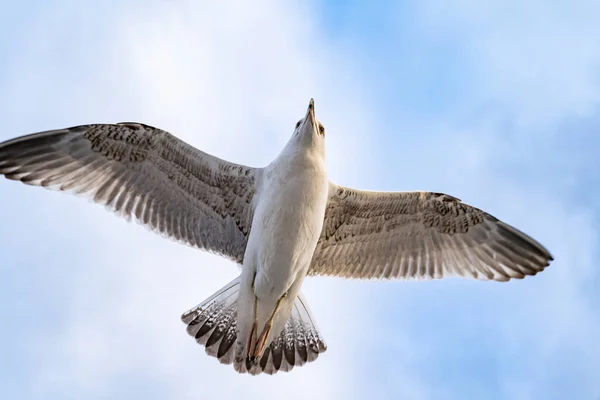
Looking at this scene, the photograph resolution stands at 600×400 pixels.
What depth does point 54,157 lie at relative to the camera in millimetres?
9750

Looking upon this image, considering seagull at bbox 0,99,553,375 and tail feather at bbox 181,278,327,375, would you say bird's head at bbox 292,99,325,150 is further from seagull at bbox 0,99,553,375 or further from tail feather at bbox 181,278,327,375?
tail feather at bbox 181,278,327,375

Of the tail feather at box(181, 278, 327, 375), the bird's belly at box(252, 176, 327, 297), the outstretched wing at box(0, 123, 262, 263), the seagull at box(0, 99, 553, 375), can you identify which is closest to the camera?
the bird's belly at box(252, 176, 327, 297)

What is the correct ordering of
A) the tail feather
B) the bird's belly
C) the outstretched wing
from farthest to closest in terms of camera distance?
1. the tail feather
2. the outstretched wing
3. the bird's belly

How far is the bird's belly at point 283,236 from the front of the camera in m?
9.18

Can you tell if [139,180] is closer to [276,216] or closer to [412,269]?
[276,216]

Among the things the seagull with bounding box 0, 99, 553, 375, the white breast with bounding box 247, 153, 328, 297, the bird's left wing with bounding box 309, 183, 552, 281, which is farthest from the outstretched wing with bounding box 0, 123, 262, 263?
the bird's left wing with bounding box 309, 183, 552, 281

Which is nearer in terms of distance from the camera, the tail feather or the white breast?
the white breast

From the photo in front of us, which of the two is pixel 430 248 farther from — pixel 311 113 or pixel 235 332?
pixel 235 332

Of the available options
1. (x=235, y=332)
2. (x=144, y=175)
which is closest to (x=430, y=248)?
(x=235, y=332)

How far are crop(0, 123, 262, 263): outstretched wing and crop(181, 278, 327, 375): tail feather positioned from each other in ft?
1.96

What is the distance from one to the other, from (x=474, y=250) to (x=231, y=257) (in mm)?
2613

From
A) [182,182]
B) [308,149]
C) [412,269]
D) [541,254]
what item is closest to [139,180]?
[182,182]

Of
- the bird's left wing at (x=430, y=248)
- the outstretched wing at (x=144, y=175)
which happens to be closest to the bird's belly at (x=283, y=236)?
the outstretched wing at (x=144, y=175)

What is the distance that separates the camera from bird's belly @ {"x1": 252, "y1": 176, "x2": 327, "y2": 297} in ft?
30.1
